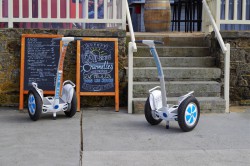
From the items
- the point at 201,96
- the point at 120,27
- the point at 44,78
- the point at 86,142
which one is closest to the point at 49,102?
the point at 44,78

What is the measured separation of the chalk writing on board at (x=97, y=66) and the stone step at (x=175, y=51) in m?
0.84

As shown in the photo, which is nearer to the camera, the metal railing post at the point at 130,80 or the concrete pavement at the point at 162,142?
the concrete pavement at the point at 162,142

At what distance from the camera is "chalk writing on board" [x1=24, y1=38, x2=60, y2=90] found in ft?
23.8

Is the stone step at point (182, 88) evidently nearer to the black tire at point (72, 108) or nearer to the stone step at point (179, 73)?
the stone step at point (179, 73)

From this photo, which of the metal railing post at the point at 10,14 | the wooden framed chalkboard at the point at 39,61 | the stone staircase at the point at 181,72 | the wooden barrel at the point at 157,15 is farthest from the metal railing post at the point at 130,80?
the wooden barrel at the point at 157,15

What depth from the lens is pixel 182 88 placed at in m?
7.25

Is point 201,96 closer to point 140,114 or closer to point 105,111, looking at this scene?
point 140,114

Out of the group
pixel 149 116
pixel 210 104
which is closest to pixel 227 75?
pixel 210 104

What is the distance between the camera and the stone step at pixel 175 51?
7992mm

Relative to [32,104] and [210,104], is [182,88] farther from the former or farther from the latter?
[32,104]

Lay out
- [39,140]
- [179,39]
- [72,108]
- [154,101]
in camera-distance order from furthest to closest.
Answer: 1. [179,39]
2. [72,108]
3. [154,101]
4. [39,140]

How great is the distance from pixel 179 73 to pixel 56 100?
2280mm

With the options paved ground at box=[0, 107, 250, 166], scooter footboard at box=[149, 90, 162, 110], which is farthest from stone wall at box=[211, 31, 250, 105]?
scooter footboard at box=[149, 90, 162, 110]

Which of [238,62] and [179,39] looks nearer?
[238,62]
